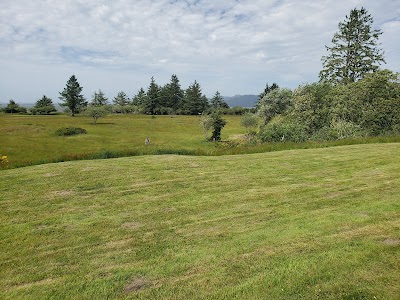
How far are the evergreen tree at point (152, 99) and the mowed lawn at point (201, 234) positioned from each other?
96117 mm

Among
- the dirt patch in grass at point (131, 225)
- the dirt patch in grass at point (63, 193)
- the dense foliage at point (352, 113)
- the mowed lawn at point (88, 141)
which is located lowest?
the mowed lawn at point (88, 141)

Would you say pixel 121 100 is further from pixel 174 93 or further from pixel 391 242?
pixel 391 242

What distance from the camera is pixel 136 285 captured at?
16.6 ft

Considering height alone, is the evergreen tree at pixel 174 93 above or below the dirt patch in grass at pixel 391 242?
above

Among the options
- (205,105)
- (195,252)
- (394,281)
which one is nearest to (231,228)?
(195,252)

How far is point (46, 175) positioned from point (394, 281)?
11.8 m

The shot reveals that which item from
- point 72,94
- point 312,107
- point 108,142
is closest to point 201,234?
point 312,107

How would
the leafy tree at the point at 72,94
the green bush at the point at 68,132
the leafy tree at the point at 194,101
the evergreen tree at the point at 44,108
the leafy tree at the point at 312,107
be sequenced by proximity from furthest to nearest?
the leafy tree at the point at 194,101
the evergreen tree at the point at 44,108
the leafy tree at the point at 72,94
the green bush at the point at 68,132
the leafy tree at the point at 312,107

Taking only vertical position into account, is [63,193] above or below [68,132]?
above

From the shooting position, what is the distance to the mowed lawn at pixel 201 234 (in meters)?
4.99

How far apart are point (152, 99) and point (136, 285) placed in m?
104

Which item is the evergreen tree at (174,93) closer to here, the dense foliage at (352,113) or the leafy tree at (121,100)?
the leafy tree at (121,100)

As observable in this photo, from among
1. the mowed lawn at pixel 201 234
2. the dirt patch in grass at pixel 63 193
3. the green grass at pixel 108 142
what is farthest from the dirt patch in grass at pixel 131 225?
the green grass at pixel 108 142

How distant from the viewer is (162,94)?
4641 inches
